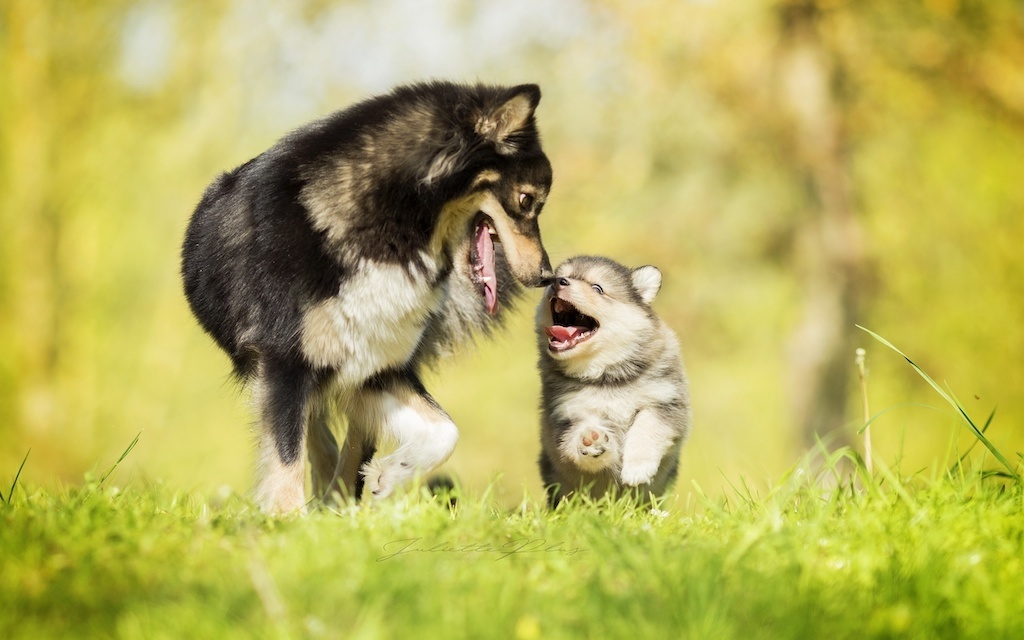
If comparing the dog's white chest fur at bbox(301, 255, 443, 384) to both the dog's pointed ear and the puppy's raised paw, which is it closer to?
the dog's pointed ear

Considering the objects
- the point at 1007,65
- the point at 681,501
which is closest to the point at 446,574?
the point at 681,501

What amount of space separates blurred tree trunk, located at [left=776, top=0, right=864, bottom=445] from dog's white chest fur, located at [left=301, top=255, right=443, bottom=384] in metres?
8.79

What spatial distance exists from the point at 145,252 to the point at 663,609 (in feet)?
41.5

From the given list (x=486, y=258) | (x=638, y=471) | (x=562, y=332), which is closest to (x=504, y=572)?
(x=638, y=471)

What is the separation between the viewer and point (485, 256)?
4.79 meters

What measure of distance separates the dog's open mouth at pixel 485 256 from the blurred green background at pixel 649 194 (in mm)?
7511

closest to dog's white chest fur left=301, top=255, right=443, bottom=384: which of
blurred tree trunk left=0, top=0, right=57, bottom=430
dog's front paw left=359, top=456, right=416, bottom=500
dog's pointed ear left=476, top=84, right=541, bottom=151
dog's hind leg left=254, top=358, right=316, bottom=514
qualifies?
dog's hind leg left=254, top=358, right=316, bottom=514

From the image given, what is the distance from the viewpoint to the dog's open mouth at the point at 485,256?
15.6ft

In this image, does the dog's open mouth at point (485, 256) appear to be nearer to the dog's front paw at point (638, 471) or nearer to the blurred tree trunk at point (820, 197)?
the dog's front paw at point (638, 471)

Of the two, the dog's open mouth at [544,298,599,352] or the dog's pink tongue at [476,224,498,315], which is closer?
the dog's pink tongue at [476,224,498,315]

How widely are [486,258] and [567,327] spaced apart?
705mm

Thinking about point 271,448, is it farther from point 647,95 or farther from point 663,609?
point 647,95

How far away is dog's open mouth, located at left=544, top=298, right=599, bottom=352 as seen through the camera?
5.10 metres

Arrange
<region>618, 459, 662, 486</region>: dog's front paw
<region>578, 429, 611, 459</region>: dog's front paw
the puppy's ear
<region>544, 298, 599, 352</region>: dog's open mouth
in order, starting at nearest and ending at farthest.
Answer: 1. <region>618, 459, 662, 486</region>: dog's front paw
2. <region>578, 429, 611, 459</region>: dog's front paw
3. <region>544, 298, 599, 352</region>: dog's open mouth
4. the puppy's ear
